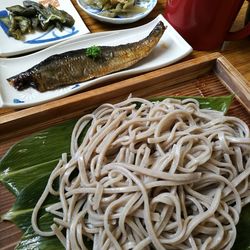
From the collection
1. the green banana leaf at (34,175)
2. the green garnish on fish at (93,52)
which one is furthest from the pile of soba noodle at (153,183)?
the green garnish on fish at (93,52)

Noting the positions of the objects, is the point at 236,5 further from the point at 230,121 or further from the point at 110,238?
the point at 110,238

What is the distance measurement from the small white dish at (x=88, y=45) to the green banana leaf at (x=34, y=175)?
0.22m

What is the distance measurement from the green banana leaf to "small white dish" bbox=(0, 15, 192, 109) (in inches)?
8.7

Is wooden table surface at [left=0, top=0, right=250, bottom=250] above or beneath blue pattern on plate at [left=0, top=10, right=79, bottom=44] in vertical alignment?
beneath

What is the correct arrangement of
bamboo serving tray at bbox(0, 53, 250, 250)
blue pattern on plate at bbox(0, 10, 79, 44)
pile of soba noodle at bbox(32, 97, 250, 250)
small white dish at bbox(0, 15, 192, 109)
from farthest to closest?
1. blue pattern on plate at bbox(0, 10, 79, 44)
2. small white dish at bbox(0, 15, 192, 109)
3. bamboo serving tray at bbox(0, 53, 250, 250)
4. pile of soba noodle at bbox(32, 97, 250, 250)

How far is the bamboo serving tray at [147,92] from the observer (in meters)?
1.49

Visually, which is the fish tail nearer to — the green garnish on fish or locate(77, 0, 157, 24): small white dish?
the green garnish on fish

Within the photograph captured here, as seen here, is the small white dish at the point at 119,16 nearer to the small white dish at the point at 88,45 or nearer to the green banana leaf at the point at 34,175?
the small white dish at the point at 88,45

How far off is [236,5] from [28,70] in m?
1.21

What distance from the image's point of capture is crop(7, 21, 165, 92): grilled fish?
1.66m

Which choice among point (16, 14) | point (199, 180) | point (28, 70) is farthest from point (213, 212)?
point (16, 14)

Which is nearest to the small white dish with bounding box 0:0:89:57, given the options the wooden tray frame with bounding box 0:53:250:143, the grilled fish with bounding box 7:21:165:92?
the grilled fish with bounding box 7:21:165:92

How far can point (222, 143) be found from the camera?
4.50ft

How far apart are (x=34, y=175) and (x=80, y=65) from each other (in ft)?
2.19
